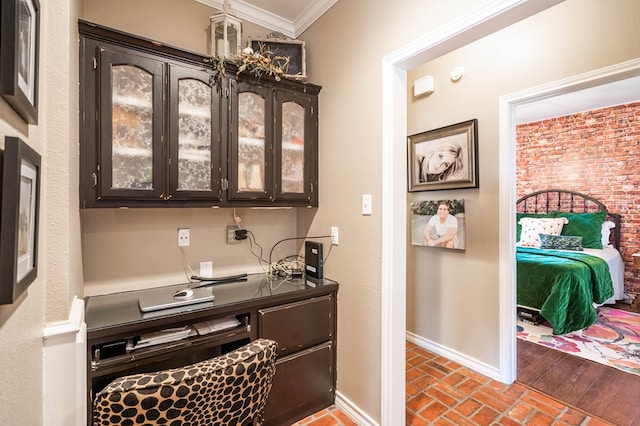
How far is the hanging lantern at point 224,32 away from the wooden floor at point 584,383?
327 cm

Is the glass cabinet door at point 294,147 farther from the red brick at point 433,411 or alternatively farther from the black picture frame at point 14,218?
the red brick at point 433,411

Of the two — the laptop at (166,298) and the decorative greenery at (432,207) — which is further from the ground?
the decorative greenery at (432,207)

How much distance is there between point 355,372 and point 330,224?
3.24ft

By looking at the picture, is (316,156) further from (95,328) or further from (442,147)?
(95,328)

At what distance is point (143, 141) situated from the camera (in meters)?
1.65

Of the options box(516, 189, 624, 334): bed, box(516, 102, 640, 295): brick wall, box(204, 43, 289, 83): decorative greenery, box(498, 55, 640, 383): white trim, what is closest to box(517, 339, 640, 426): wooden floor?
box(498, 55, 640, 383): white trim

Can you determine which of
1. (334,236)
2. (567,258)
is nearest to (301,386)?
(334,236)

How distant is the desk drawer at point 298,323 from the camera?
1.81 m

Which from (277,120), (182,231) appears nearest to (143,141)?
(182,231)

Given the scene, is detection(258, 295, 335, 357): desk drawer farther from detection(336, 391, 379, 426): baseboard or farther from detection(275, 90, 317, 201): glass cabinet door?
detection(275, 90, 317, 201): glass cabinet door

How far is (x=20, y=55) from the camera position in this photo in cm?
63

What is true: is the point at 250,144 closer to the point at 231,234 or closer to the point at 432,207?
the point at 231,234

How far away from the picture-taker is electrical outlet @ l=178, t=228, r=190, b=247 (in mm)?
2059

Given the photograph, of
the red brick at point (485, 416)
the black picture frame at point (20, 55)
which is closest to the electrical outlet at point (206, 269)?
the black picture frame at point (20, 55)
